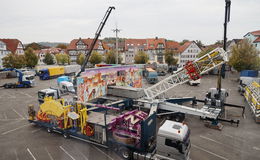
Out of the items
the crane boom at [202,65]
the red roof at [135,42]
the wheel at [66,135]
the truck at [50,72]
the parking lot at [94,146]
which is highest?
the red roof at [135,42]

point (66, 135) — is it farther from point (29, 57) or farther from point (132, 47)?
point (132, 47)

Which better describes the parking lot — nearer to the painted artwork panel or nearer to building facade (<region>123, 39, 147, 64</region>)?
the painted artwork panel

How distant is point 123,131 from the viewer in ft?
35.5

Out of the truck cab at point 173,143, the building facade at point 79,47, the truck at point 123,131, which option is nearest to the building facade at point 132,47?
the building facade at point 79,47

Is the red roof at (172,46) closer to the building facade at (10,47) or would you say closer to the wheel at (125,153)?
the building facade at (10,47)

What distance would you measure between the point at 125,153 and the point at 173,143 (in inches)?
127

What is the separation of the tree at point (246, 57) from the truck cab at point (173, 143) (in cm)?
3347

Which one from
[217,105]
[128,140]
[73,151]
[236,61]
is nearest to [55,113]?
[73,151]

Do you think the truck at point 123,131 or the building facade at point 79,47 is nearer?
the truck at point 123,131

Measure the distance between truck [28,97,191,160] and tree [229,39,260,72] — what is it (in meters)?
33.1

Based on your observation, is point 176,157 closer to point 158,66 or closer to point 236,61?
point 236,61

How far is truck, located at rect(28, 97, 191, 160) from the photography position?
920 cm

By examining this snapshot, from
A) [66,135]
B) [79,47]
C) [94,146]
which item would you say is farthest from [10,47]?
[94,146]

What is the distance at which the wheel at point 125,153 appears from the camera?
10.4 meters
